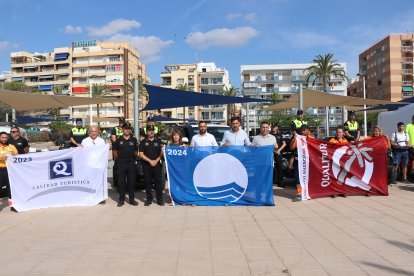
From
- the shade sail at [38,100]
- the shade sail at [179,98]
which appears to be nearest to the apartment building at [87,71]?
the shade sail at [38,100]

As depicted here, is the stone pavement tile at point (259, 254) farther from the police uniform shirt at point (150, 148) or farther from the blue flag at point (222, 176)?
the police uniform shirt at point (150, 148)

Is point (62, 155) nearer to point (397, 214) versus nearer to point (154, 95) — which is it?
point (154, 95)

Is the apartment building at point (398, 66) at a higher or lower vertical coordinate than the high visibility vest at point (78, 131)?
higher

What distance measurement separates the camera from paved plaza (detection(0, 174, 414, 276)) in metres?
4.56

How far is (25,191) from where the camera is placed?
Answer: 8422 mm

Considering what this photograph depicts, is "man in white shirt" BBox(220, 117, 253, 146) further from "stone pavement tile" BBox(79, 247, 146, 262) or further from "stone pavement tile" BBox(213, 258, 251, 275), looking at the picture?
"stone pavement tile" BBox(213, 258, 251, 275)

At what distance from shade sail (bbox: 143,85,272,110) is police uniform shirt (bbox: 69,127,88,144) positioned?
2.41 m

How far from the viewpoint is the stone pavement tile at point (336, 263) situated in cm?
447

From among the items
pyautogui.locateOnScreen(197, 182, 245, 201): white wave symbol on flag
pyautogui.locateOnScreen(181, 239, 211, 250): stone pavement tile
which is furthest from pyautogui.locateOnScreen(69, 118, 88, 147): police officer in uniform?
pyautogui.locateOnScreen(181, 239, 211, 250): stone pavement tile

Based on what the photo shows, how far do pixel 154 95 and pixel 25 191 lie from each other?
4226 millimetres

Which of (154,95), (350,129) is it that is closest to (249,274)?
(154,95)

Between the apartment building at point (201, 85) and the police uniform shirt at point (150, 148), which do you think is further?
the apartment building at point (201, 85)

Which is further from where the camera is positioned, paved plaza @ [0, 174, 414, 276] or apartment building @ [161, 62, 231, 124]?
apartment building @ [161, 62, 231, 124]

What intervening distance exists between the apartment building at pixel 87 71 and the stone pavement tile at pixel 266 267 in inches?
3399
